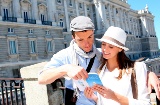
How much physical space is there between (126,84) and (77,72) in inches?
17.8

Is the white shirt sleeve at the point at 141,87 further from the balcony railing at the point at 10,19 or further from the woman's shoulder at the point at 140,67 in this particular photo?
the balcony railing at the point at 10,19

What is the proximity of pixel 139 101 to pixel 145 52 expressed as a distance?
61.4 metres

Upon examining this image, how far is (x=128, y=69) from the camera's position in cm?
204

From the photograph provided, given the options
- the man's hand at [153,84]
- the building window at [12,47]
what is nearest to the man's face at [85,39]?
the man's hand at [153,84]

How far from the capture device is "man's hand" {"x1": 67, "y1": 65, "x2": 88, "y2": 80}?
184 centimetres

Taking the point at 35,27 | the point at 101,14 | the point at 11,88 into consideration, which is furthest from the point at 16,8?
the point at 11,88

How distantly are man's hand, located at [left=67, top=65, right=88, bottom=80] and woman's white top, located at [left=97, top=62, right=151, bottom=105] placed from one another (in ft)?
1.05

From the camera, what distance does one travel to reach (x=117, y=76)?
2.07 metres

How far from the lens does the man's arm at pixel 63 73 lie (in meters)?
1.86

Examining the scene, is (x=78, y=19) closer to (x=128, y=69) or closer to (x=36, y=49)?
(x=128, y=69)

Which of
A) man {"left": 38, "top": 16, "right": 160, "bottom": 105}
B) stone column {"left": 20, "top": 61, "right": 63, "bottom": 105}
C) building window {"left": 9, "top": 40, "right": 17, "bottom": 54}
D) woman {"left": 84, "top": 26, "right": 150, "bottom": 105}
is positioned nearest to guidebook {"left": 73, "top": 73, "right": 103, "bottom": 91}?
woman {"left": 84, "top": 26, "right": 150, "bottom": 105}

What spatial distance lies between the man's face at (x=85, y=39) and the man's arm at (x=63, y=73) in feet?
0.96

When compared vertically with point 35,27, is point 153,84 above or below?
below

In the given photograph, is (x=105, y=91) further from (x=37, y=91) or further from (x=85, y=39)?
(x=37, y=91)
